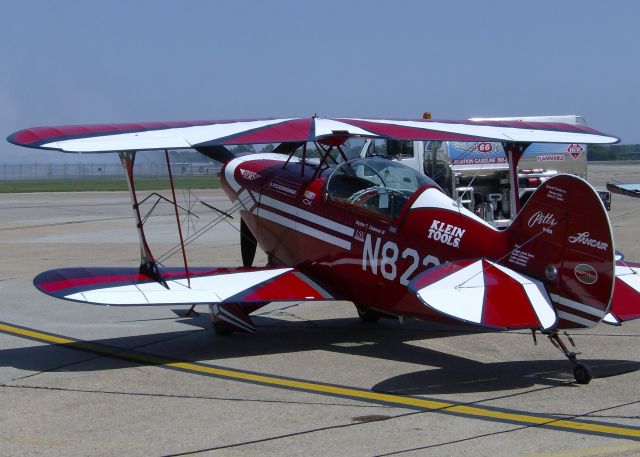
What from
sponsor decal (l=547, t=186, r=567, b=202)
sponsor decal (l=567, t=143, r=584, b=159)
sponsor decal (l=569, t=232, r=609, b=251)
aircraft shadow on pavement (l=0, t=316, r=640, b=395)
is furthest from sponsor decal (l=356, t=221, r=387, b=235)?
sponsor decal (l=567, t=143, r=584, b=159)

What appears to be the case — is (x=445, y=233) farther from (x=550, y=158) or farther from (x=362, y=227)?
(x=550, y=158)

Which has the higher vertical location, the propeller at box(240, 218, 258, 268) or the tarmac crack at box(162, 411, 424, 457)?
the propeller at box(240, 218, 258, 268)

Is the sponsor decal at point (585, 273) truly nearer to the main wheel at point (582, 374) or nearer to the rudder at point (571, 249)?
the rudder at point (571, 249)

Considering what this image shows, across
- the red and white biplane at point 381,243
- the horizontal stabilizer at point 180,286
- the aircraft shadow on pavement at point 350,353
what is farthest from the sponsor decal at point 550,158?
the horizontal stabilizer at point 180,286

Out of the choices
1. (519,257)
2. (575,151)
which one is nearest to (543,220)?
(519,257)

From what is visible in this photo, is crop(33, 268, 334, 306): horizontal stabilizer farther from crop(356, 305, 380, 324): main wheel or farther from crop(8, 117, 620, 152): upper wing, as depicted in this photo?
crop(8, 117, 620, 152): upper wing

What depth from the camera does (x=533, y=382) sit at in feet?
25.3

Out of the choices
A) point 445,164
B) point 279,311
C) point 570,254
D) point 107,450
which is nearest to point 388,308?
point 570,254

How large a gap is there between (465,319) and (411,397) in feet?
2.62

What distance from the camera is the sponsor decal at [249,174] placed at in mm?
11281

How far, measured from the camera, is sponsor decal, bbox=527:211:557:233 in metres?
7.52

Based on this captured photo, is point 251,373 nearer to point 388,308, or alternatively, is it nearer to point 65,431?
point 388,308

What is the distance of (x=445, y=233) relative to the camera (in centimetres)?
839

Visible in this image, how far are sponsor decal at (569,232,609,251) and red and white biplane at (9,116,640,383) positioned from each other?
1 cm
